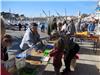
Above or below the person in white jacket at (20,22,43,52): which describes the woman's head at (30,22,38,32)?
above

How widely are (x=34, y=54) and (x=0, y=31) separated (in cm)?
498

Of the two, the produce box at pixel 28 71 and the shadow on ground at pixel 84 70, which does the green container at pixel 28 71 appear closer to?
the produce box at pixel 28 71

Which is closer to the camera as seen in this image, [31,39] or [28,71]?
[28,71]

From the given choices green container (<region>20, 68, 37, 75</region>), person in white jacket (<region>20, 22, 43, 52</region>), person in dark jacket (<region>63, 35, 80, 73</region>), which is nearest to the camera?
green container (<region>20, 68, 37, 75</region>)

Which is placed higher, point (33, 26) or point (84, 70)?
point (33, 26)

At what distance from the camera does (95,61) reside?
1212 cm

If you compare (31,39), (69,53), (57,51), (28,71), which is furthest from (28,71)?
(69,53)

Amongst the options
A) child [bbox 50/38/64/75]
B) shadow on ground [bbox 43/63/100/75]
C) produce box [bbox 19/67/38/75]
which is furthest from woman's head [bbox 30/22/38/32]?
produce box [bbox 19/67/38/75]

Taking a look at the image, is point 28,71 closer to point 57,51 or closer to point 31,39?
point 57,51

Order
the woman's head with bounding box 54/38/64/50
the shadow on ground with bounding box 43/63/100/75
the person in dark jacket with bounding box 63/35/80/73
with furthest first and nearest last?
the shadow on ground with bounding box 43/63/100/75
the person in dark jacket with bounding box 63/35/80/73
the woman's head with bounding box 54/38/64/50

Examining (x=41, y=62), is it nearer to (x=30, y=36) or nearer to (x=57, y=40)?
(x=57, y=40)

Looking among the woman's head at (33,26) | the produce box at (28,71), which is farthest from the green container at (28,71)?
the woman's head at (33,26)

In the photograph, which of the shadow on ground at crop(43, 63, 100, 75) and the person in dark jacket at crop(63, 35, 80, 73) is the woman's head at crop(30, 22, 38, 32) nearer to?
the person in dark jacket at crop(63, 35, 80, 73)

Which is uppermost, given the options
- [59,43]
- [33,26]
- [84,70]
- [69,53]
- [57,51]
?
[33,26]
